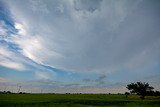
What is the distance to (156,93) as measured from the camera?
130m

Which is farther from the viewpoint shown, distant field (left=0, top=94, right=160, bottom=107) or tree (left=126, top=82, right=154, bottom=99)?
tree (left=126, top=82, right=154, bottom=99)

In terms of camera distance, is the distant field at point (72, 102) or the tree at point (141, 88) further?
the tree at point (141, 88)

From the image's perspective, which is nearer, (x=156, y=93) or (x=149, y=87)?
(x=149, y=87)

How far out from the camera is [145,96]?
409ft

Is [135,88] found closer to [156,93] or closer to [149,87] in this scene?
[149,87]

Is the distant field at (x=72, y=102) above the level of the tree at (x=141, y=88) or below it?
below

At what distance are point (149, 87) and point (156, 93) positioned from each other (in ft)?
43.7

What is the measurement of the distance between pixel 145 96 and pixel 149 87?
7.58 m

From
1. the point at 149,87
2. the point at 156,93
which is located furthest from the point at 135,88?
the point at 156,93

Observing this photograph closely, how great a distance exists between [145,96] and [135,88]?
28.5 feet

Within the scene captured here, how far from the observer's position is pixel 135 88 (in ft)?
396

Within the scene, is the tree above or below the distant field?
above

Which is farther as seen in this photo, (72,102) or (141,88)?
(141,88)

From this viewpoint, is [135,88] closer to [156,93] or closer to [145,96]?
[145,96]
